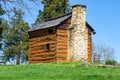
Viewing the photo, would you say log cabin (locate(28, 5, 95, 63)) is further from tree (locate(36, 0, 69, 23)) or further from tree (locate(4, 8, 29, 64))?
tree (locate(4, 8, 29, 64))

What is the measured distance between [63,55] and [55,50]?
3.84ft

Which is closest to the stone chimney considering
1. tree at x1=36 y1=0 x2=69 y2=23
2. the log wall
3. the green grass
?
the log wall

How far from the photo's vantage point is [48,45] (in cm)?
4278

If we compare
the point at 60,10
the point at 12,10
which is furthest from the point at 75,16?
the point at 12,10

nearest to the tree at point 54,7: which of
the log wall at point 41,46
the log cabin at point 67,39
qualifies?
the log wall at point 41,46

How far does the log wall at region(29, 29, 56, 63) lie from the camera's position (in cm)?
4194

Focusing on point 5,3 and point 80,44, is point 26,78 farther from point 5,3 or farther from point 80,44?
point 80,44

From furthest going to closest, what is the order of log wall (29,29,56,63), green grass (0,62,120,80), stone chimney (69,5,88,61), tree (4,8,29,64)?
tree (4,8,29,64), log wall (29,29,56,63), stone chimney (69,5,88,61), green grass (0,62,120,80)

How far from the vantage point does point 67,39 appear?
139 feet

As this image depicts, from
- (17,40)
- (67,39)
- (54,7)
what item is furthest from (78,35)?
(17,40)

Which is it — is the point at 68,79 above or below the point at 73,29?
below

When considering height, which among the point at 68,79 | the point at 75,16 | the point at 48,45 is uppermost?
the point at 75,16

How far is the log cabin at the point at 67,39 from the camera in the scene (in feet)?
136

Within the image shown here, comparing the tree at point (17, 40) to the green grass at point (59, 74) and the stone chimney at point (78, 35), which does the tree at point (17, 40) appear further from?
the green grass at point (59, 74)
